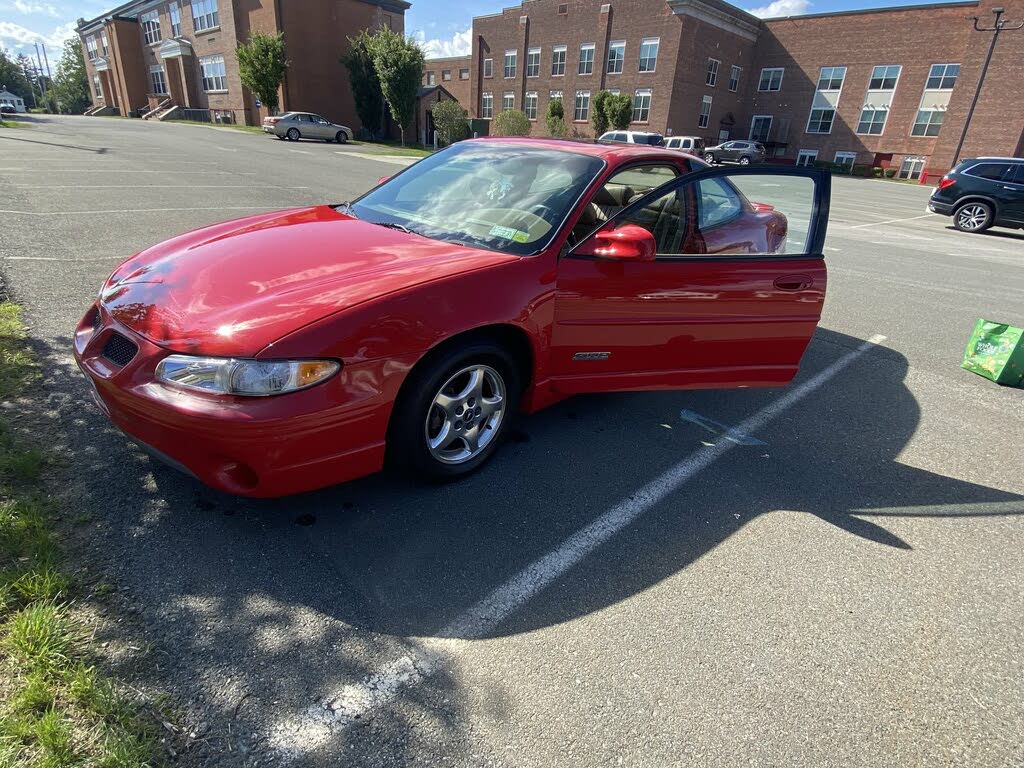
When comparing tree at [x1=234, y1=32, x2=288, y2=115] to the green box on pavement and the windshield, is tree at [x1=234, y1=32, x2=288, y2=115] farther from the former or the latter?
the green box on pavement

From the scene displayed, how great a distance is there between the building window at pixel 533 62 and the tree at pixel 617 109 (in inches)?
390

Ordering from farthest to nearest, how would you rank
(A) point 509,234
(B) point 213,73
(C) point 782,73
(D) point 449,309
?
(B) point 213,73 < (C) point 782,73 < (A) point 509,234 < (D) point 449,309

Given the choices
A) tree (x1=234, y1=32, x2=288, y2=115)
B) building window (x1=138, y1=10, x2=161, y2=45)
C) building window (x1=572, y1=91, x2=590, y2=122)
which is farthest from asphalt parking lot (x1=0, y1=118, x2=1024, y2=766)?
building window (x1=138, y1=10, x2=161, y2=45)

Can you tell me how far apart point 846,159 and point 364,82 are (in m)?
35.8

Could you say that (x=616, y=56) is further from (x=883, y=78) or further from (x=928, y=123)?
(x=928, y=123)

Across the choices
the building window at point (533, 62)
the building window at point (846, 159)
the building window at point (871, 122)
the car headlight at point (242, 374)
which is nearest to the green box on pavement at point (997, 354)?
the car headlight at point (242, 374)

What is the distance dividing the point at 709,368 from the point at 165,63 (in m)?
66.7

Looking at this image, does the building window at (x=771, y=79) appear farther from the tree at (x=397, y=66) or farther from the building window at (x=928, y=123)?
the tree at (x=397, y=66)

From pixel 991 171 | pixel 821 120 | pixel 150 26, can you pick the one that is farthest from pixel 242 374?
pixel 150 26

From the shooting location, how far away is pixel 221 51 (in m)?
48.0

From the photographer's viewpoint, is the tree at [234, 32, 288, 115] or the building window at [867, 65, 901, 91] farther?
the building window at [867, 65, 901, 91]

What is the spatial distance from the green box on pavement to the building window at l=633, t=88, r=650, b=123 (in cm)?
4538

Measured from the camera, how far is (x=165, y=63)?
5406 centimetres

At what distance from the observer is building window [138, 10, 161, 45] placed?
56.8 m
